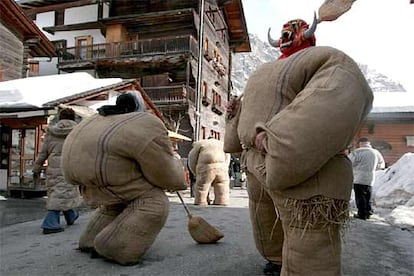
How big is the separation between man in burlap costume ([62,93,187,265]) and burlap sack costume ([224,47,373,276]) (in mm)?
940

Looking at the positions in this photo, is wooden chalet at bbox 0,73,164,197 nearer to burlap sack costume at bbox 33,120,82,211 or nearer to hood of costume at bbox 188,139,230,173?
hood of costume at bbox 188,139,230,173

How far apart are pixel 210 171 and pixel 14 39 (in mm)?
10017

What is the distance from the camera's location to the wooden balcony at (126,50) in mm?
17344

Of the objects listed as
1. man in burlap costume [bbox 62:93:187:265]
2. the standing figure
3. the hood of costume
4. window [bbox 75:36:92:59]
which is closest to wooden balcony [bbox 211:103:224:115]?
window [bbox 75:36:92:59]

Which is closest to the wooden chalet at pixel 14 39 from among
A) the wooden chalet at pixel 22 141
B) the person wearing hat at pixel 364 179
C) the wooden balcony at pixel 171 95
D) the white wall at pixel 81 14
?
the wooden chalet at pixel 22 141

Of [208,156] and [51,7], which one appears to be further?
[51,7]

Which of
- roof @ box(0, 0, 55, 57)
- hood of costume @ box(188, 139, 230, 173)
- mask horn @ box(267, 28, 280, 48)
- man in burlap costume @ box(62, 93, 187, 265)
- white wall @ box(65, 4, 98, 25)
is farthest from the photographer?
white wall @ box(65, 4, 98, 25)

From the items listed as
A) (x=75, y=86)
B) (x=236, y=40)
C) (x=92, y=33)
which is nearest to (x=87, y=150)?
(x=75, y=86)

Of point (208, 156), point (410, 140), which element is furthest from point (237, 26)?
point (208, 156)

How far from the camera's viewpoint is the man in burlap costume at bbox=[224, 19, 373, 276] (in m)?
1.77

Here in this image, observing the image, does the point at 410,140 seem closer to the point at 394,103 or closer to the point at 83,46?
the point at 394,103

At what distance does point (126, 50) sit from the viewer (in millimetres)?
18531

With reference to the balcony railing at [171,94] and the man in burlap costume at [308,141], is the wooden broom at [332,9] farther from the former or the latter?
the balcony railing at [171,94]

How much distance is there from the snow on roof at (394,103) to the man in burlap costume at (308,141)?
→ 12379mm
